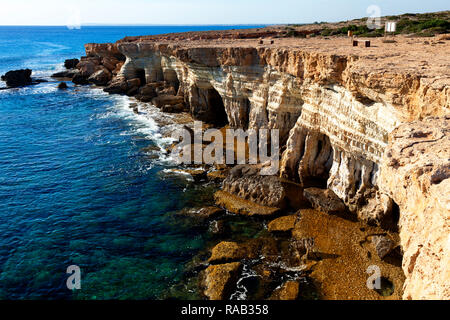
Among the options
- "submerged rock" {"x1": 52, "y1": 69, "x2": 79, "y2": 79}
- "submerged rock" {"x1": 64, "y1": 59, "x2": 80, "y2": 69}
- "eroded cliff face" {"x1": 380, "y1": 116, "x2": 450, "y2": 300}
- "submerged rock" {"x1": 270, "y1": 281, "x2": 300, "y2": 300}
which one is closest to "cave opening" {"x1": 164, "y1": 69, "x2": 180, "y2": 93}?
"submerged rock" {"x1": 52, "y1": 69, "x2": 79, "y2": 79}

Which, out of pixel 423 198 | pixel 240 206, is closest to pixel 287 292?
pixel 240 206

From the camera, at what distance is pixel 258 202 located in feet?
70.9

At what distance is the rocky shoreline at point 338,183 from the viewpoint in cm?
727

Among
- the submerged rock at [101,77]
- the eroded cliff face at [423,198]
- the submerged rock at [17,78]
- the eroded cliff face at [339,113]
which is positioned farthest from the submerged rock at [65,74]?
the eroded cliff face at [423,198]

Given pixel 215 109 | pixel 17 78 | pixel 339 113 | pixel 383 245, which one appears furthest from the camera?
pixel 17 78

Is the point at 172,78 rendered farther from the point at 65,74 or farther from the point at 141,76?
the point at 65,74

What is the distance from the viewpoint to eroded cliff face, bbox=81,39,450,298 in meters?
7.25

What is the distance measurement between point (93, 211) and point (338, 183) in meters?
16.3

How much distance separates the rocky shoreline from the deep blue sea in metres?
2.08

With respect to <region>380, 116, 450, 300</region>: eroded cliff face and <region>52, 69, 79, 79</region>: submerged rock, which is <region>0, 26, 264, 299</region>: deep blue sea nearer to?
<region>380, 116, 450, 300</region>: eroded cliff face

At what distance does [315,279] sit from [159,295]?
24.0 ft

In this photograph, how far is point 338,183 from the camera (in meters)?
20.7
